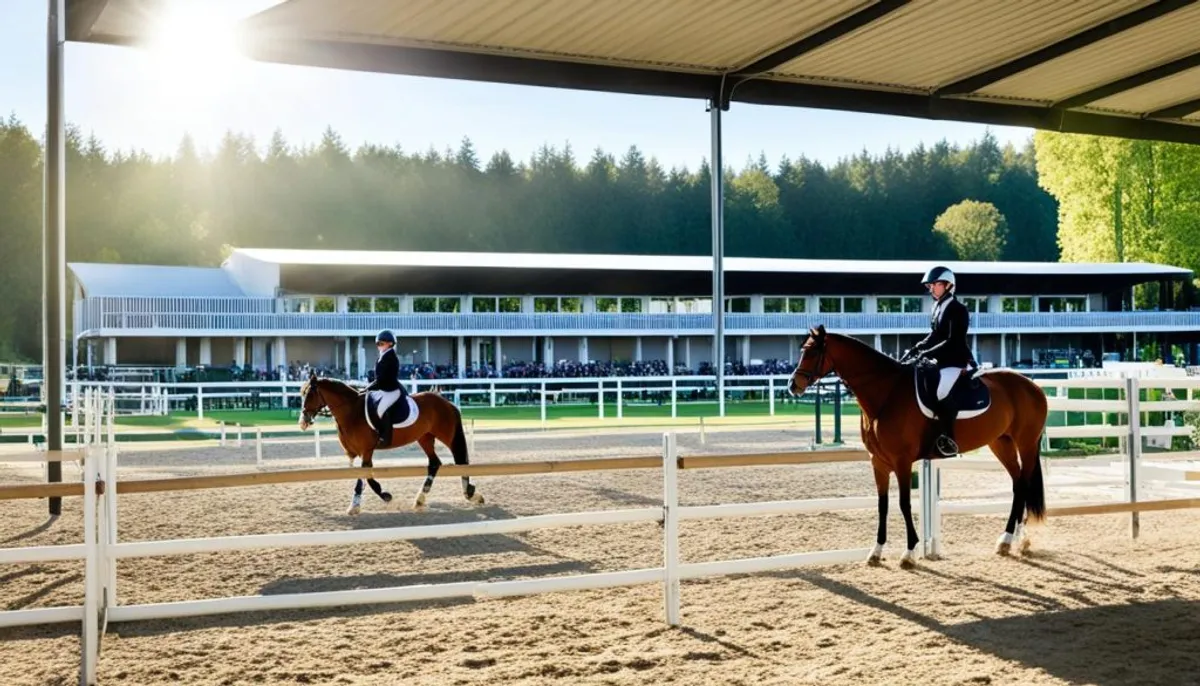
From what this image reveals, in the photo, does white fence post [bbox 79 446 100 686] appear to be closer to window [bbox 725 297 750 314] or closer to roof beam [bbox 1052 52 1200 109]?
roof beam [bbox 1052 52 1200 109]

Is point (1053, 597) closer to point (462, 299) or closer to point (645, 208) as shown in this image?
point (462, 299)

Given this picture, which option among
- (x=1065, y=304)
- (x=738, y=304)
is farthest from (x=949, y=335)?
(x=1065, y=304)

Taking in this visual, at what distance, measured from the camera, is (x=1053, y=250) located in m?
118

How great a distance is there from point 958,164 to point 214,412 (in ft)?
352

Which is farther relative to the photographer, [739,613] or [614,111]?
[614,111]

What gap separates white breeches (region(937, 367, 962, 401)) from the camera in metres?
9.17

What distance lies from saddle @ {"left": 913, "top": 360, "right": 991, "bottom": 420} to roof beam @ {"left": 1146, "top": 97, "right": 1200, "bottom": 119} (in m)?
5.58

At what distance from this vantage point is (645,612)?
765 centimetres

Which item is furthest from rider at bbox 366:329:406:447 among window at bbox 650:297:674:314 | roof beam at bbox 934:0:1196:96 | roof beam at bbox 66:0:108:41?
window at bbox 650:297:674:314

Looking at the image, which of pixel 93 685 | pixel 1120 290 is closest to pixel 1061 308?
pixel 1120 290

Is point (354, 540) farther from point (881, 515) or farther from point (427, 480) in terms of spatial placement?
point (427, 480)

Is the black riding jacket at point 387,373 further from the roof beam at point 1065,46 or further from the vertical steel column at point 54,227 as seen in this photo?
the roof beam at point 1065,46

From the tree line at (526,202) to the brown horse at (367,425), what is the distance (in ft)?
256

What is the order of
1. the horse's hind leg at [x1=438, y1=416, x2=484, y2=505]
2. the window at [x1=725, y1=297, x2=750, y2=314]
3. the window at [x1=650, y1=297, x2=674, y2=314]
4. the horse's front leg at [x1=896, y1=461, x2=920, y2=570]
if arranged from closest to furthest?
the horse's front leg at [x1=896, y1=461, x2=920, y2=570]
the horse's hind leg at [x1=438, y1=416, x2=484, y2=505]
the window at [x1=725, y1=297, x2=750, y2=314]
the window at [x1=650, y1=297, x2=674, y2=314]
